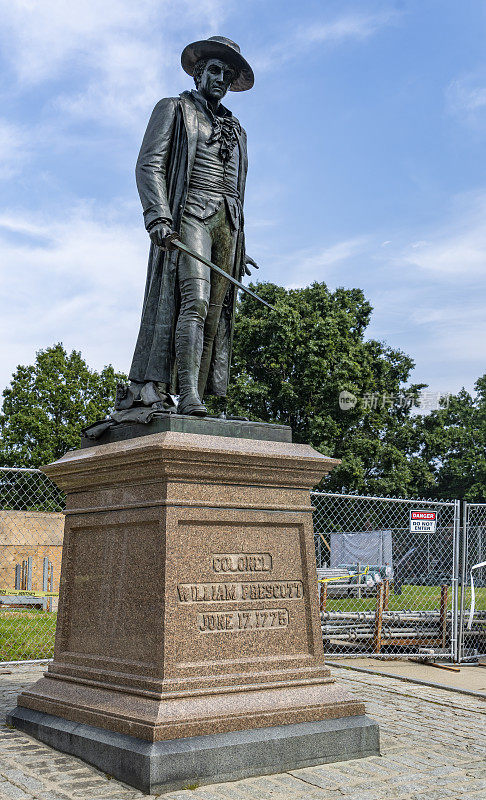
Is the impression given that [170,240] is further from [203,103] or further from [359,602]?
[359,602]

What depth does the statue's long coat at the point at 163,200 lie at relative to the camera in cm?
575

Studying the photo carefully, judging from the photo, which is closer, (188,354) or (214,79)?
(188,354)

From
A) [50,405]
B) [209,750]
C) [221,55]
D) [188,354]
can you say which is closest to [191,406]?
[188,354]

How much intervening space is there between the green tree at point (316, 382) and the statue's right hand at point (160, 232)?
81.1ft

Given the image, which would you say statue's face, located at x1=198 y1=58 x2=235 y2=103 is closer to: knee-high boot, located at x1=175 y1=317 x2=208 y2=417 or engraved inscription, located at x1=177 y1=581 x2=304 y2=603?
knee-high boot, located at x1=175 y1=317 x2=208 y2=417

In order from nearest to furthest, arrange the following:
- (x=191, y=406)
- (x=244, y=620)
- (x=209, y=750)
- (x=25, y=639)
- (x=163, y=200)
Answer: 1. (x=209, y=750)
2. (x=244, y=620)
3. (x=191, y=406)
4. (x=163, y=200)
5. (x=25, y=639)

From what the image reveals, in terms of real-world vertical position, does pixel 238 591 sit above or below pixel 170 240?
below

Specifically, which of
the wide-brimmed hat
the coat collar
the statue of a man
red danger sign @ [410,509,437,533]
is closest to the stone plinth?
the statue of a man

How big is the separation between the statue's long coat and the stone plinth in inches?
30.1

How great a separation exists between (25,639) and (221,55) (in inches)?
345

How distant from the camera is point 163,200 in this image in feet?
18.5

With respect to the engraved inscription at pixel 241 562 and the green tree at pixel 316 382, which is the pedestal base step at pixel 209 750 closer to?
the engraved inscription at pixel 241 562

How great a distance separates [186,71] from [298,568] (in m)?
3.82

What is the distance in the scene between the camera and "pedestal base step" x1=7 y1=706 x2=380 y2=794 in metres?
4.20
